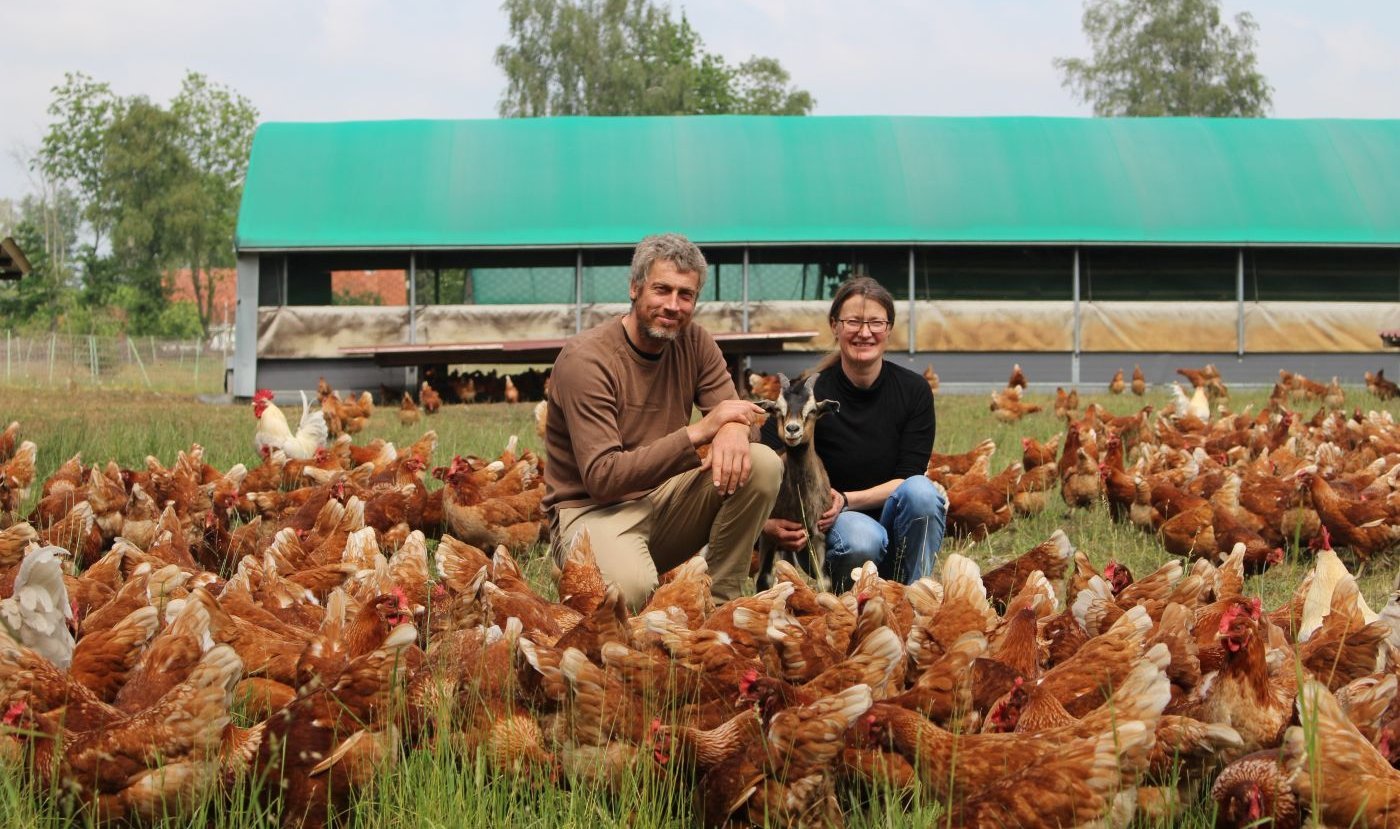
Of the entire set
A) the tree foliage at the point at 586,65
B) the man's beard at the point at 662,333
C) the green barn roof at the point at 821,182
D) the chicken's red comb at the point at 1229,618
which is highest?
the tree foliage at the point at 586,65

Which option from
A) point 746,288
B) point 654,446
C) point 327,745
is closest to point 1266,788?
point 327,745

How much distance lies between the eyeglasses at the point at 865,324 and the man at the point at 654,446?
0.62m

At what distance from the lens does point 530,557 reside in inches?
287

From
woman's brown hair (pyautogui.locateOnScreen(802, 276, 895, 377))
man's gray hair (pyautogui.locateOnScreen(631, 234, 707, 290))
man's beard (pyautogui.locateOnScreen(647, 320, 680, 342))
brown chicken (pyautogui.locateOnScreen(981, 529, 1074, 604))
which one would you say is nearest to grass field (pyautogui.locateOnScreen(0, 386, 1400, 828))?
brown chicken (pyautogui.locateOnScreen(981, 529, 1074, 604))

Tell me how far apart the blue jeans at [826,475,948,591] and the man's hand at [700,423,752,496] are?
90cm

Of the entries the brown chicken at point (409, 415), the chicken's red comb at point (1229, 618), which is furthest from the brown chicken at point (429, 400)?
the chicken's red comb at point (1229, 618)

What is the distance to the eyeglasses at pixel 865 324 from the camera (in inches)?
232

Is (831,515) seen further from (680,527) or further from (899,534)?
(680,527)

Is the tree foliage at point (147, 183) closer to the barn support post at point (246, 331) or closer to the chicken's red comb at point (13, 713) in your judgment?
the barn support post at point (246, 331)

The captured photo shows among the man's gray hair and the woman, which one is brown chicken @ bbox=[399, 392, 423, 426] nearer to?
the woman

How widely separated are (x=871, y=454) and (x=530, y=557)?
2171 millimetres

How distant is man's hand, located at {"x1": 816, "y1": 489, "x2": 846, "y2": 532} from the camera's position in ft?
19.5

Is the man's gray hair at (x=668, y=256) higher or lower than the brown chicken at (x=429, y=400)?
higher

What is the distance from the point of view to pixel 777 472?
18.1 feet
